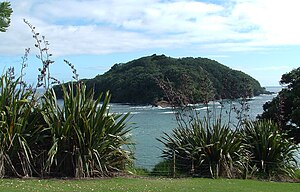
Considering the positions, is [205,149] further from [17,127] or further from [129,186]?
[17,127]

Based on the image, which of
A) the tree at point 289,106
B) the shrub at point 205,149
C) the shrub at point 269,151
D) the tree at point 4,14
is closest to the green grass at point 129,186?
the shrub at point 205,149

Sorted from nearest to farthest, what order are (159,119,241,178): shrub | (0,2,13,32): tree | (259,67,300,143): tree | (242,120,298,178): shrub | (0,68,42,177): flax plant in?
(0,2,13,32): tree < (0,68,42,177): flax plant < (159,119,241,178): shrub < (242,120,298,178): shrub < (259,67,300,143): tree

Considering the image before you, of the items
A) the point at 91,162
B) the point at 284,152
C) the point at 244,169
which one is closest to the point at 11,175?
the point at 91,162

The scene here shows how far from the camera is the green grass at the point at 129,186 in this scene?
29.1 ft

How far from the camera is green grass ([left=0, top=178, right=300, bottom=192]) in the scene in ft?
29.1

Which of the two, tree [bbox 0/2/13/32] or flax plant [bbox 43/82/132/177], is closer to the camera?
tree [bbox 0/2/13/32]

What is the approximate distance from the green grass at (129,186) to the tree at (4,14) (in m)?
2.96

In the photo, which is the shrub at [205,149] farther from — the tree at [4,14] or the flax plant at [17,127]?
the tree at [4,14]

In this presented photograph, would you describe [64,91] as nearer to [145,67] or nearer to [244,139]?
[244,139]

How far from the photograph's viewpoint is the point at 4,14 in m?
7.65

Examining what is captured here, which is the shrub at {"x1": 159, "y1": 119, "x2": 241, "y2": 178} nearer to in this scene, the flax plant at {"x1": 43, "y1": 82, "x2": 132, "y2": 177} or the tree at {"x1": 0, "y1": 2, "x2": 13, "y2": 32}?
the flax plant at {"x1": 43, "y1": 82, "x2": 132, "y2": 177}

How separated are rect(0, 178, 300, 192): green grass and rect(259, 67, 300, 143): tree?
8.90 meters

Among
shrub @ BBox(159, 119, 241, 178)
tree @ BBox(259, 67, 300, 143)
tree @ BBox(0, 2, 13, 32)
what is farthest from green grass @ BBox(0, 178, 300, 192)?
tree @ BBox(259, 67, 300, 143)

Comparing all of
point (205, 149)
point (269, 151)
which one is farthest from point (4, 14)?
point (269, 151)
